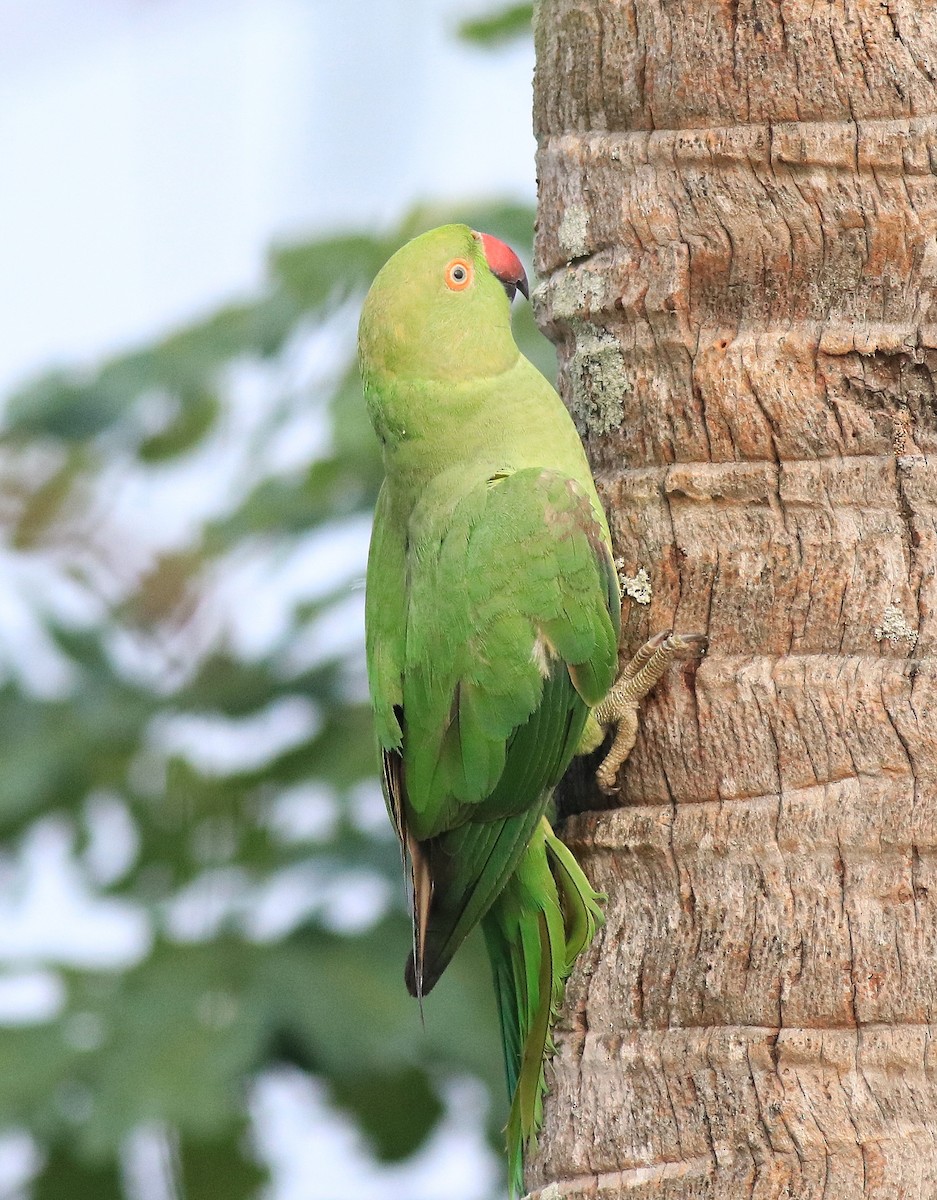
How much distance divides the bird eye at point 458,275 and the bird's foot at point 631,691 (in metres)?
1.06

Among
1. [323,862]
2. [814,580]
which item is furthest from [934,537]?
[323,862]

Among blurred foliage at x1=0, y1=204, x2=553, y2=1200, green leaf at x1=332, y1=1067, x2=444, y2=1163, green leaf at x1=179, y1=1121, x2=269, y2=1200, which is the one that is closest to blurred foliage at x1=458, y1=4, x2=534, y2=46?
blurred foliage at x1=0, y1=204, x2=553, y2=1200

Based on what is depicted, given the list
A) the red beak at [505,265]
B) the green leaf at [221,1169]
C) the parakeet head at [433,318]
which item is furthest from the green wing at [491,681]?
the green leaf at [221,1169]

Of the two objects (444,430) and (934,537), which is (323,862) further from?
(934,537)

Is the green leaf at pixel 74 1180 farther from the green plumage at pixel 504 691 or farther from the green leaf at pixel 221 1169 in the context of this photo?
the green plumage at pixel 504 691

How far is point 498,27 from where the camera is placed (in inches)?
175

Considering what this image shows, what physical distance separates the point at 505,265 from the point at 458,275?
0.17 metres

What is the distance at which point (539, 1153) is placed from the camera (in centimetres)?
265

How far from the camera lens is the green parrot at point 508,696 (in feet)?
9.11

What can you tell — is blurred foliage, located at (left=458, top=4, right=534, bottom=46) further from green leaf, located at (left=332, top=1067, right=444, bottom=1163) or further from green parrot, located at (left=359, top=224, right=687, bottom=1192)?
green leaf, located at (left=332, top=1067, right=444, bottom=1163)

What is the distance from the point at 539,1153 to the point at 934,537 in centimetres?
132

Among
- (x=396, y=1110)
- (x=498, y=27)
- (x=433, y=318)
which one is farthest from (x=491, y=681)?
(x=498, y=27)

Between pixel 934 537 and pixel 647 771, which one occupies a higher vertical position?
pixel 934 537

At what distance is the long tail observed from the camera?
2.73m
